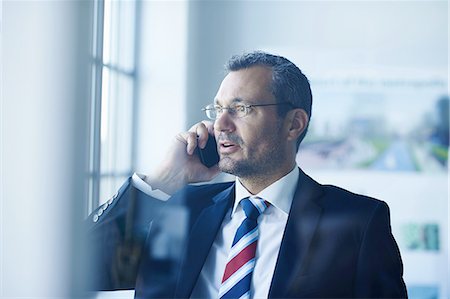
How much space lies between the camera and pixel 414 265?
0.97 metres

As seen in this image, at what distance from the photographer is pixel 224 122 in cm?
91

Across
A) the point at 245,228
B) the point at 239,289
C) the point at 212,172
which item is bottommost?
the point at 239,289

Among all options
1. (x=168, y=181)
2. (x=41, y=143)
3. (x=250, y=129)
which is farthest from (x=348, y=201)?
(x=41, y=143)

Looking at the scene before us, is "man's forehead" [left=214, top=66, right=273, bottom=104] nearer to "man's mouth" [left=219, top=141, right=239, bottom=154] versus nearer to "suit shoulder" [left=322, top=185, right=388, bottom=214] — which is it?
"man's mouth" [left=219, top=141, right=239, bottom=154]

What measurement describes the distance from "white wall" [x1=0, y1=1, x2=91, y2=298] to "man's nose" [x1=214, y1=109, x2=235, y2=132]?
276 millimetres

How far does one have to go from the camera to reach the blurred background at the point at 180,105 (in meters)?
0.96

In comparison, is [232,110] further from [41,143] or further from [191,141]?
[41,143]

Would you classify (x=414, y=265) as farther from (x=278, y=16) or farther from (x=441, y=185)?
(x=278, y=16)

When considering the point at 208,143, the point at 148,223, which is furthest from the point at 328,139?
the point at 148,223

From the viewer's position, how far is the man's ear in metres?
0.91

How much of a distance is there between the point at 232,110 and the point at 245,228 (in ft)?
0.73

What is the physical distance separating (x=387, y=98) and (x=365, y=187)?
181 millimetres

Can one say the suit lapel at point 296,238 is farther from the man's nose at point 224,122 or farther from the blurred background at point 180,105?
the man's nose at point 224,122

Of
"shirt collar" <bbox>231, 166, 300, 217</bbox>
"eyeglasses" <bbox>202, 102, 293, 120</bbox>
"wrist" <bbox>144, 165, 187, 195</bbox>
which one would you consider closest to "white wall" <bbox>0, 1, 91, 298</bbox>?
"wrist" <bbox>144, 165, 187, 195</bbox>
